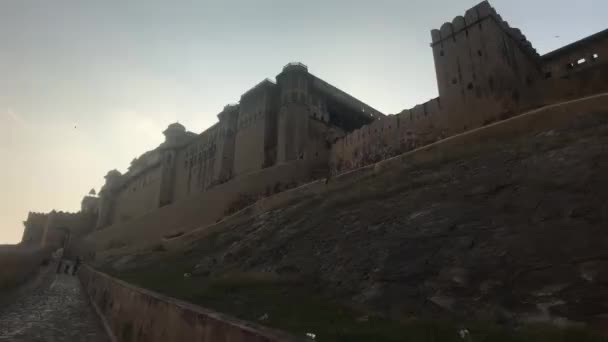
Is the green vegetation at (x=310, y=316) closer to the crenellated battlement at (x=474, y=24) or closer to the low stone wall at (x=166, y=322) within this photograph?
the low stone wall at (x=166, y=322)

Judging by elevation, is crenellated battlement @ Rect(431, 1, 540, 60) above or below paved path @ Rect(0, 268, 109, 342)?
above

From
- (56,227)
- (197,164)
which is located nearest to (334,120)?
(197,164)

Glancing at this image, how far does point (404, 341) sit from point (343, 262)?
3.75m

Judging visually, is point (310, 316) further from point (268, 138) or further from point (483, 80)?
point (268, 138)

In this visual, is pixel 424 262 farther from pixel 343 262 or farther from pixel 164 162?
pixel 164 162

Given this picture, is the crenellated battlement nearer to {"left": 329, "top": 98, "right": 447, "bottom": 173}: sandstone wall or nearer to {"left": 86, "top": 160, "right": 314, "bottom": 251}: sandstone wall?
{"left": 329, "top": 98, "right": 447, "bottom": 173}: sandstone wall

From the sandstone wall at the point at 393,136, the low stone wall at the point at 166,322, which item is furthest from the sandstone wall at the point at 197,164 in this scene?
the low stone wall at the point at 166,322

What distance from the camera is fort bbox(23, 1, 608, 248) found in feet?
59.7

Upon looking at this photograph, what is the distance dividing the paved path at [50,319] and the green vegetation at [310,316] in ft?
6.52

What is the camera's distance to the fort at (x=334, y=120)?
1819 centimetres

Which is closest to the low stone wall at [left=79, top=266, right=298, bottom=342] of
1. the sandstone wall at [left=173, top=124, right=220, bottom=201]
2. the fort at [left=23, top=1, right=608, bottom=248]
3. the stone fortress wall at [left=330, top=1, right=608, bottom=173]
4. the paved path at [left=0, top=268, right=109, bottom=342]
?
the paved path at [left=0, top=268, right=109, bottom=342]

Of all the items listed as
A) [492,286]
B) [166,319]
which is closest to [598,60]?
[492,286]

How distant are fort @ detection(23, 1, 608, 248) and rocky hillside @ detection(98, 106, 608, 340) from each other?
7783mm

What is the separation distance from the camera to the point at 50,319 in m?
10.3
